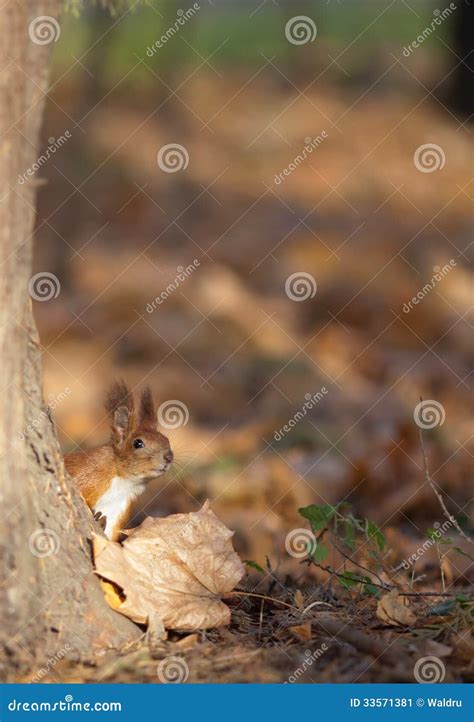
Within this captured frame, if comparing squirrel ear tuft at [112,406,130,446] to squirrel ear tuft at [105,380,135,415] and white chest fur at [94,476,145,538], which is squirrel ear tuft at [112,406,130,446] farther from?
white chest fur at [94,476,145,538]

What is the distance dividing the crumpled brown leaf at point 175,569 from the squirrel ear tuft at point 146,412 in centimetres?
113

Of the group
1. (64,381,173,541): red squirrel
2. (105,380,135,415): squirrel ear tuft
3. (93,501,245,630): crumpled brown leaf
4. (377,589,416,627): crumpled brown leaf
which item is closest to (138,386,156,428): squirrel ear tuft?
(64,381,173,541): red squirrel

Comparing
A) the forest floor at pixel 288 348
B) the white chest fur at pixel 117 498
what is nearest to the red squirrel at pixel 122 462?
the white chest fur at pixel 117 498

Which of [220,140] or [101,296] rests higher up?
[220,140]

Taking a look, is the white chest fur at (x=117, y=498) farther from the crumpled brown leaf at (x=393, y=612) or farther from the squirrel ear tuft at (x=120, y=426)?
the crumpled brown leaf at (x=393, y=612)

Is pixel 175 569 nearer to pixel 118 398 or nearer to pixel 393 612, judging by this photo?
pixel 393 612

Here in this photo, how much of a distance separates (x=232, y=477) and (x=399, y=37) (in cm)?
1667

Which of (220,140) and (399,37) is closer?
(220,140)

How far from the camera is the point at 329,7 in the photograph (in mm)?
21203

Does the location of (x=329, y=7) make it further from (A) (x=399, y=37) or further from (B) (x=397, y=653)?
(B) (x=397, y=653)

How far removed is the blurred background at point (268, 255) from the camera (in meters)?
7.66

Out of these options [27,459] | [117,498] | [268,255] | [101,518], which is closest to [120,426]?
[117,498]

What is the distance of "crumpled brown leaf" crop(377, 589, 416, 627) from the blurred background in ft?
5.46

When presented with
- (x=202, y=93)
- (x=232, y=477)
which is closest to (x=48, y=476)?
(x=232, y=477)
